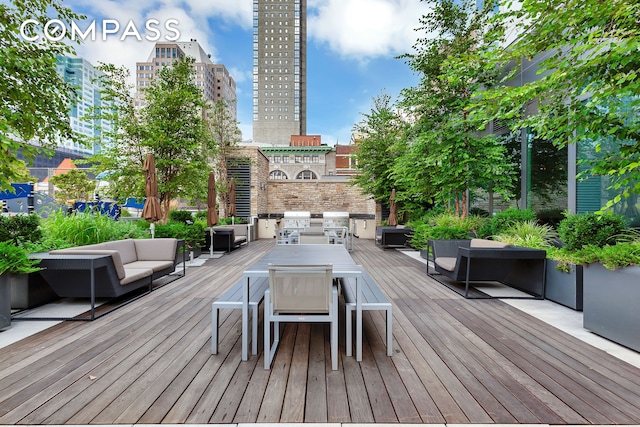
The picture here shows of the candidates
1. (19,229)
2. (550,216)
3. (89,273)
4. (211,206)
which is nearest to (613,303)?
(550,216)

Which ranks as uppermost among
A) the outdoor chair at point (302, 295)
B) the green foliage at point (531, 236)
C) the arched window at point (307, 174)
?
the arched window at point (307, 174)

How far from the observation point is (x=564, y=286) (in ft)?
12.9

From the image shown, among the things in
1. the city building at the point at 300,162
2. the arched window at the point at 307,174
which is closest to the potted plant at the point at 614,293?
the city building at the point at 300,162

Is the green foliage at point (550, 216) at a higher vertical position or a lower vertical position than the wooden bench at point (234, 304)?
higher

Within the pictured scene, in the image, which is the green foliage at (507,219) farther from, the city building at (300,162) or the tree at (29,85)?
the city building at (300,162)

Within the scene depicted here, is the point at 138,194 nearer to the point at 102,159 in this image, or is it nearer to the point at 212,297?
the point at 102,159

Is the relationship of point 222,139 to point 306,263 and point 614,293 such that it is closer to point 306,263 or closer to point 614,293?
point 306,263

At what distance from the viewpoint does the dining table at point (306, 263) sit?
253 cm

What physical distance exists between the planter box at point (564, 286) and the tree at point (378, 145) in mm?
7409

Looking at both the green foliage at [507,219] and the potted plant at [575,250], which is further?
the green foliage at [507,219]

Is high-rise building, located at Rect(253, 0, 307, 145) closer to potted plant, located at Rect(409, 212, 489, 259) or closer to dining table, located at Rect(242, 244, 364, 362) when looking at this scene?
potted plant, located at Rect(409, 212, 489, 259)

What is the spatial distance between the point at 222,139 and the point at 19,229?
357 inches

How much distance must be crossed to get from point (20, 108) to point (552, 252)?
7.63m

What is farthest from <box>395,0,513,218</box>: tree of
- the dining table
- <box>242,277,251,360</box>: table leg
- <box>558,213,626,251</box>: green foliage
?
<box>242,277,251,360</box>: table leg
